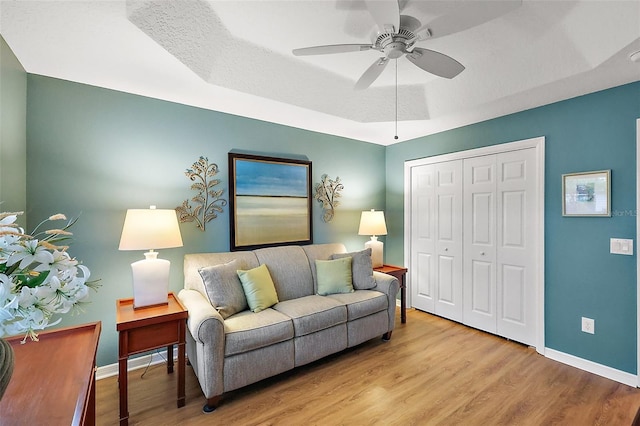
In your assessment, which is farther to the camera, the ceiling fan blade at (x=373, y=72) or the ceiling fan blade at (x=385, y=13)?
the ceiling fan blade at (x=373, y=72)

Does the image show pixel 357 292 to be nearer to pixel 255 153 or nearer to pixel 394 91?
pixel 255 153

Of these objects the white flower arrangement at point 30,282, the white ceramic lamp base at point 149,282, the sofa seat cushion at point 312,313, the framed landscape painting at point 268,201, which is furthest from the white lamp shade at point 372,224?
the white flower arrangement at point 30,282

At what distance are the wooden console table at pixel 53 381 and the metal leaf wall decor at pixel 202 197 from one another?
1.37 meters

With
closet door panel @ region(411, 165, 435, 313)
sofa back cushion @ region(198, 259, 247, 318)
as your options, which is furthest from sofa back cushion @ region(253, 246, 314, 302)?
closet door panel @ region(411, 165, 435, 313)

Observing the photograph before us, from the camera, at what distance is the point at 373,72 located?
6.38 feet

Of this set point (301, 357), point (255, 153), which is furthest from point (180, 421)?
point (255, 153)

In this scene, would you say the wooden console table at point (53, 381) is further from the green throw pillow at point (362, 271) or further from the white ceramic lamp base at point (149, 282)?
the green throw pillow at point (362, 271)

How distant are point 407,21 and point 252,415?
2.67m

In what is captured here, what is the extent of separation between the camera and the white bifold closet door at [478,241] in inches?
114

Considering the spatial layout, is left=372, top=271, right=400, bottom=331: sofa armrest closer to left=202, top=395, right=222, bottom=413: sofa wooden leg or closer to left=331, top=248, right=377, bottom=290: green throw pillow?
left=331, top=248, right=377, bottom=290: green throw pillow

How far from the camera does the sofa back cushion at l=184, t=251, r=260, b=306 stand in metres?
A: 2.51

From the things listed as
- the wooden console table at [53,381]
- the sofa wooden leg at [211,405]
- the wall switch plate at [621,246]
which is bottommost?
the sofa wooden leg at [211,405]

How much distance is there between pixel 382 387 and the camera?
2.24 metres

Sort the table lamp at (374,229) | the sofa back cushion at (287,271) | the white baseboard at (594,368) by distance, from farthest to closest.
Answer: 1. the table lamp at (374,229)
2. the sofa back cushion at (287,271)
3. the white baseboard at (594,368)
